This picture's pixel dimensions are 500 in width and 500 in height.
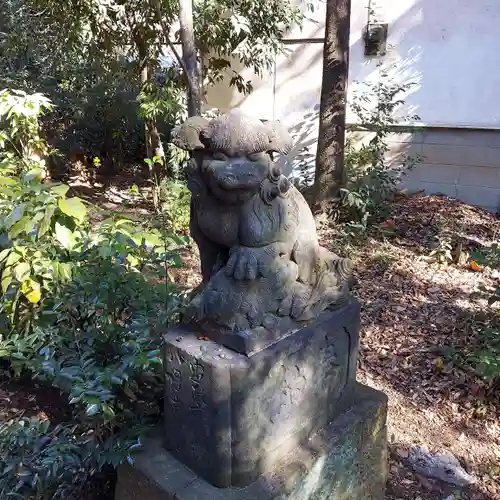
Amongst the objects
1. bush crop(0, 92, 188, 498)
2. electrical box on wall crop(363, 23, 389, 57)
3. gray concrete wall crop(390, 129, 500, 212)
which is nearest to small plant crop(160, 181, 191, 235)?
bush crop(0, 92, 188, 498)

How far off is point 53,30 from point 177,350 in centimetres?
641

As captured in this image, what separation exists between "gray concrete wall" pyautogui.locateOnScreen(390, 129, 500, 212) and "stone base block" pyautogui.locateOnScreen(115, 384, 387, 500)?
4.75 metres

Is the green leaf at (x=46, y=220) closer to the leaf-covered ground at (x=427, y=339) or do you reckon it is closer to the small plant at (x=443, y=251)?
the leaf-covered ground at (x=427, y=339)

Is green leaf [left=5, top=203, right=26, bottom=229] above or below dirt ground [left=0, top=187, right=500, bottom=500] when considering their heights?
above

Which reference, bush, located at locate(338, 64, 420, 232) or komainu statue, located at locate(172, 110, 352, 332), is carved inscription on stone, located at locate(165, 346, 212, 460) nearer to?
komainu statue, located at locate(172, 110, 352, 332)

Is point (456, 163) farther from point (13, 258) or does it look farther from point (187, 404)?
point (187, 404)

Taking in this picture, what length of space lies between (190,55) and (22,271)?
9.99 feet

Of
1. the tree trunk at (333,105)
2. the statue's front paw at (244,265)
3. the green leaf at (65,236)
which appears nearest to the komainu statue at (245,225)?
the statue's front paw at (244,265)

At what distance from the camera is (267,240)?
185cm

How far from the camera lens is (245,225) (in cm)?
180

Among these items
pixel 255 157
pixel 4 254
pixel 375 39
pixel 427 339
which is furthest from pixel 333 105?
pixel 255 157

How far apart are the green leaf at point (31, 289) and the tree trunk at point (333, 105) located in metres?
3.43

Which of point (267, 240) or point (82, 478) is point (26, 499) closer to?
point (82, 478)

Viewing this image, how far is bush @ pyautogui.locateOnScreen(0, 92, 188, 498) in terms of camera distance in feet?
6.70
